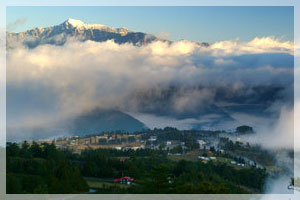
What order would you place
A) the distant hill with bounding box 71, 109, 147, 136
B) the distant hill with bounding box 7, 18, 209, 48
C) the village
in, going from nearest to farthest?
the village < the distant hill with bounding box 71, 109, 147, 136 < the distant hill with bounding box 7, 18, 209, 48

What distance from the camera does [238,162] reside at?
49.8 meters

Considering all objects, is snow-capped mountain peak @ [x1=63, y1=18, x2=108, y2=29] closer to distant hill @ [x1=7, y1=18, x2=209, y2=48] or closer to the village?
distant hill @ [x1=7, y1=18, x2=209, y2=48]

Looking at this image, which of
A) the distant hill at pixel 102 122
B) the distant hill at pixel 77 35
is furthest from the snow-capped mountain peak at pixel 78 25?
the distant hill at pixel 102 122

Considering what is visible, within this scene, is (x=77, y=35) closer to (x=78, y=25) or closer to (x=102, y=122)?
(x=78, y=25)

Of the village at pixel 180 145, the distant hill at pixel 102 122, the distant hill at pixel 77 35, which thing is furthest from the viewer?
the distant hill at pixel 77 35

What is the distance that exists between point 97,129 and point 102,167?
73897mm

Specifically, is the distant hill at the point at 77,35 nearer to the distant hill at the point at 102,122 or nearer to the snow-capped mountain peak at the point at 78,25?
the snow-capped mountain peak at the point at 78,25

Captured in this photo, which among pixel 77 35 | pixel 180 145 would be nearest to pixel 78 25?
pixel 77 35

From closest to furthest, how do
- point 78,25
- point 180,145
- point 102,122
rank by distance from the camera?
point 180,145
point 102,122
point 78,25

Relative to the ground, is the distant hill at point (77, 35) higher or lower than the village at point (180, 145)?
higher

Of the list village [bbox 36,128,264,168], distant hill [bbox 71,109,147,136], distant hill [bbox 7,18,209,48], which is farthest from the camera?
distant hill [bbox 7,18,209,48]

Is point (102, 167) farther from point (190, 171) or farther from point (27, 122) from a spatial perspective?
point (27, 122)

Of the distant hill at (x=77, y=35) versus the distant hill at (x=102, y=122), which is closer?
the distant hill at (x=102, y=122)

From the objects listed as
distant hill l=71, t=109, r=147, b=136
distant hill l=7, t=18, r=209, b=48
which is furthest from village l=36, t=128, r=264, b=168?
distant hill l=7, t=18, r=209, b=48
